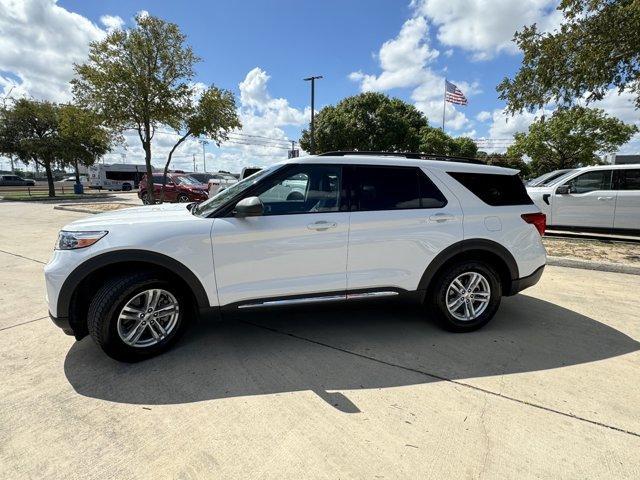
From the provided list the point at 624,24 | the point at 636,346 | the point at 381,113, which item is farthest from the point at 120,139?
the point at 381,113

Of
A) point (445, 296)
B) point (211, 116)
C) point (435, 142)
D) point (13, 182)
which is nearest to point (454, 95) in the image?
point (435, 142)

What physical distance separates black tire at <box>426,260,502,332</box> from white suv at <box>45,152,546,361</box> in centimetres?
1

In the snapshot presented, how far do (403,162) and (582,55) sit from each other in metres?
6.36

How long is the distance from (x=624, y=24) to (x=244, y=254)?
809 cm

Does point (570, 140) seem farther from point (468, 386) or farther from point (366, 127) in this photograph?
point (468, 386)

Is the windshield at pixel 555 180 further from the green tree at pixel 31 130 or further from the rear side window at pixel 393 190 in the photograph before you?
the green tree at pixel 31 130

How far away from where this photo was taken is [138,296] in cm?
307

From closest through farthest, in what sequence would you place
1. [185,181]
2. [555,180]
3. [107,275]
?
[107,275]
[555,180]
[185,181]

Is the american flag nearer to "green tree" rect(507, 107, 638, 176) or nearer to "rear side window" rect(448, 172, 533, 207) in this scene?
"green tree" rect(507, 107, 638, 176)

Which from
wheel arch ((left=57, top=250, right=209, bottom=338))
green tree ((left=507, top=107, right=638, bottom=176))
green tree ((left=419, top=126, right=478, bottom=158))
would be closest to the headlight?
wheel arch ((left=57, top=250, right=209, bottom=338))

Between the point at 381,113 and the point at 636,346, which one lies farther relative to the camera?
the point at 381,113

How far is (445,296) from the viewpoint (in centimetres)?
367

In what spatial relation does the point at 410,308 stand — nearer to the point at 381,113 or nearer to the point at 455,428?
the point at 455,428

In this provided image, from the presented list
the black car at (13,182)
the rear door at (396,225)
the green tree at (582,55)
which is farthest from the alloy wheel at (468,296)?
the black car at (13,182)
